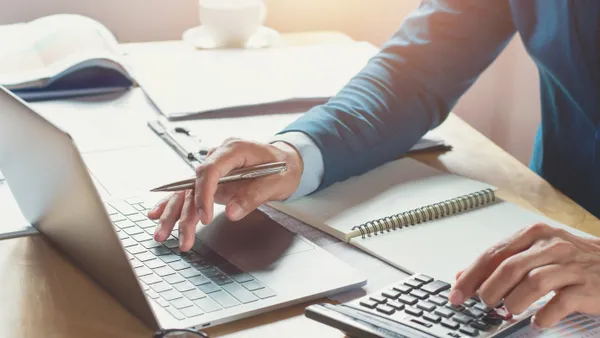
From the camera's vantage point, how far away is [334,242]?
89cm

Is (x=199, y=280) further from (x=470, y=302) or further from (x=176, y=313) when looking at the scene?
(x=470, y=302)

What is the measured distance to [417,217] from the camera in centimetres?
92

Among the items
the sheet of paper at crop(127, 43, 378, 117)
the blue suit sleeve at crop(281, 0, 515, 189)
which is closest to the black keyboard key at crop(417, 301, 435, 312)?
the blue suit sleeve at crop(281, 0, 515, 189)

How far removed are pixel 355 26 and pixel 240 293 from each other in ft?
4.82

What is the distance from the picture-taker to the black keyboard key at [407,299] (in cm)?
71

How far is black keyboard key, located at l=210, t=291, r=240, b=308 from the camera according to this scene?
0.73 metres

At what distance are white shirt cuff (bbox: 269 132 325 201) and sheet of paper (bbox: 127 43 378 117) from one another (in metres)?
0.27

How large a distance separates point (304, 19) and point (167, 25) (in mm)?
345

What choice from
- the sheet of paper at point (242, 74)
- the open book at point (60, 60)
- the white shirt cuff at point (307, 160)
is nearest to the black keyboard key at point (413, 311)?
the white shirt cuff at point (307, 160)

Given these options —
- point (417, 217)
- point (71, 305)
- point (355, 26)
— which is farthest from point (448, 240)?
point (355, 26)

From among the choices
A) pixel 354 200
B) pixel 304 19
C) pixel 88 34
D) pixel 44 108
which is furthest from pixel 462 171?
pixel 304 19

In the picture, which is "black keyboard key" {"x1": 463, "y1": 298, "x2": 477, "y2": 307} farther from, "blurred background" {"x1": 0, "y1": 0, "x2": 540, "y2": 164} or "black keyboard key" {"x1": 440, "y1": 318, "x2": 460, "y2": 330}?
"blurred background" {"x1": 0, "y1": 0, "x2": 540, "y2": 164}

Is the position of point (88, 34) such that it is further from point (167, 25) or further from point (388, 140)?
point (388, 140)

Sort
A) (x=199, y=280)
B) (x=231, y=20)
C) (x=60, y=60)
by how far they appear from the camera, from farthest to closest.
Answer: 1. (x=231, y=20)
2. (x=60, y=60)
3. (x=199, y=280)
